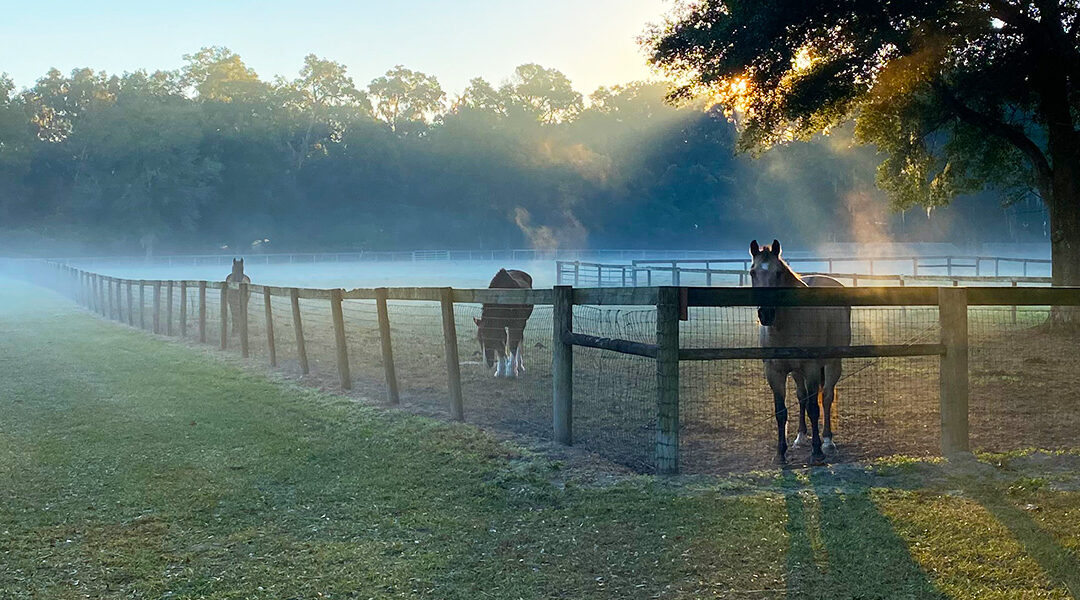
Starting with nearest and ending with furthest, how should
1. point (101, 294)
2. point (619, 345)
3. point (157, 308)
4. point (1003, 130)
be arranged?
point (619, 345) → point (1003, 130) → point (157, 308) → point (101, 294)

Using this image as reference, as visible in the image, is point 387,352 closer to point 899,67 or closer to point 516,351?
point 516,351

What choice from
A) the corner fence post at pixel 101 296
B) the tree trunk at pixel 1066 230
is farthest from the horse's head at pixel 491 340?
the corner fence post at pixel 101 296

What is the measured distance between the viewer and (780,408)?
23.8ft

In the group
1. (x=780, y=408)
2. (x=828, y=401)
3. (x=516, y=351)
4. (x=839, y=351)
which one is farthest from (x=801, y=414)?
(x=516, y=351)

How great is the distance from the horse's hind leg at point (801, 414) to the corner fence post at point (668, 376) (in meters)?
1.72

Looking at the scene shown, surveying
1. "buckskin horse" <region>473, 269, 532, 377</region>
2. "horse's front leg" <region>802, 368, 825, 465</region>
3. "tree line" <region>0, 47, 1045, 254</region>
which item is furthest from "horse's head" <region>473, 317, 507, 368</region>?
"tree line" <region>0, 47, 1045, 254</region>

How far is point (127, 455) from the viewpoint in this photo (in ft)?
23.9

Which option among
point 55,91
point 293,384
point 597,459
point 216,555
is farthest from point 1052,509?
point 55,91

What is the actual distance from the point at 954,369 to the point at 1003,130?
505 inches

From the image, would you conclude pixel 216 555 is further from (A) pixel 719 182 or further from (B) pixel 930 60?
(A) pixel 719 182

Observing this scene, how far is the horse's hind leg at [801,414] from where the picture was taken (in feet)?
25.2

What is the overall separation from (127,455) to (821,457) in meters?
5.35

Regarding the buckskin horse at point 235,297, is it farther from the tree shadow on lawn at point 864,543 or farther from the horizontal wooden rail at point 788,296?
the tree shadow on lawn at point 864,543

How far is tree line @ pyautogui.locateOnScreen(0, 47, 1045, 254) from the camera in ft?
237
